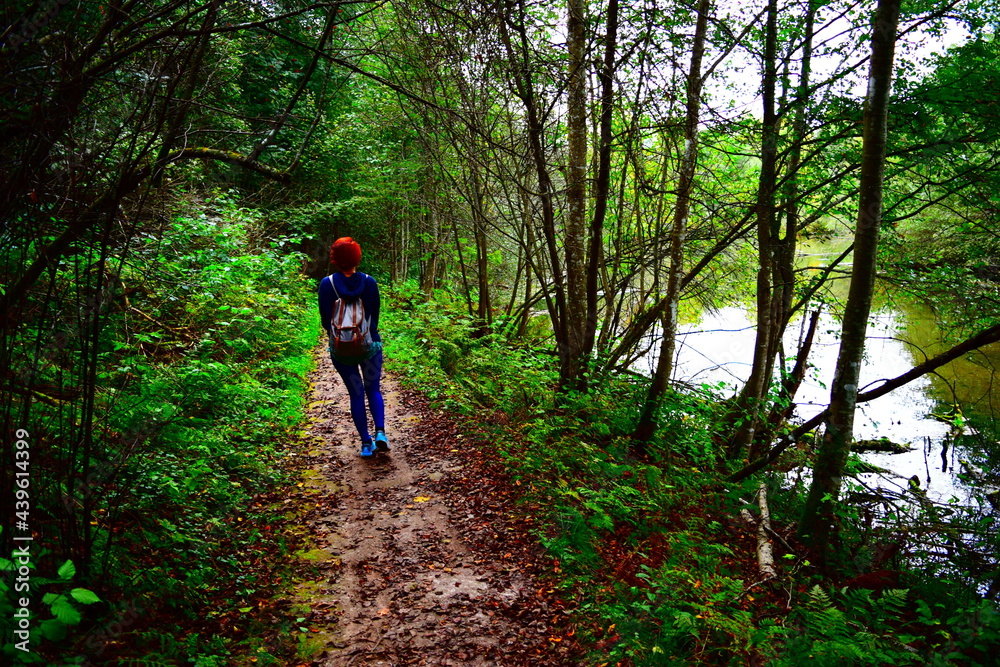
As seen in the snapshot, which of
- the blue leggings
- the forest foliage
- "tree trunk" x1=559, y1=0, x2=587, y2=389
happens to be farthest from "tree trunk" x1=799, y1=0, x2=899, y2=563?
the blue leggings

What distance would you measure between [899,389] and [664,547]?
516 inches

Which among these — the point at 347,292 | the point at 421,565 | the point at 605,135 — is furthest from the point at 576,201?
the point at 421,565

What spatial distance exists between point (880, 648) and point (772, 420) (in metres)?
6.17

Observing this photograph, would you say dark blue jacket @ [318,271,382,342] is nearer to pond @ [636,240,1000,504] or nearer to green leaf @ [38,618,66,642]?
green leaf @ [38,618,66,642]

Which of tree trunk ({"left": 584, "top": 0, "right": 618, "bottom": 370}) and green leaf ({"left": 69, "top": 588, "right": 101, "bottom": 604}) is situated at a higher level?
tree trunk ({"left": 584, "top": 0, "right": 618, "bottom": 370})

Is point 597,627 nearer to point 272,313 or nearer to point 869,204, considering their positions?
point 869,204

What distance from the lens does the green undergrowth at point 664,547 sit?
3320 millimetres

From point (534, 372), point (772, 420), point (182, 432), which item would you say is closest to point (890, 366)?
point (772, 420)

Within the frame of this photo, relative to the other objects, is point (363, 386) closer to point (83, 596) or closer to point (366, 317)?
point (366, 317)

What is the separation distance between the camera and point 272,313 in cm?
1124

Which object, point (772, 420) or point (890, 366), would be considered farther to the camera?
point (890, 366)

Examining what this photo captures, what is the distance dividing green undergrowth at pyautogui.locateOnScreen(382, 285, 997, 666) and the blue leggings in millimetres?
1488

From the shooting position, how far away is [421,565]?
14.5ft

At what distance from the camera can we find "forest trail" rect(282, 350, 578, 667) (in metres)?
3.53
